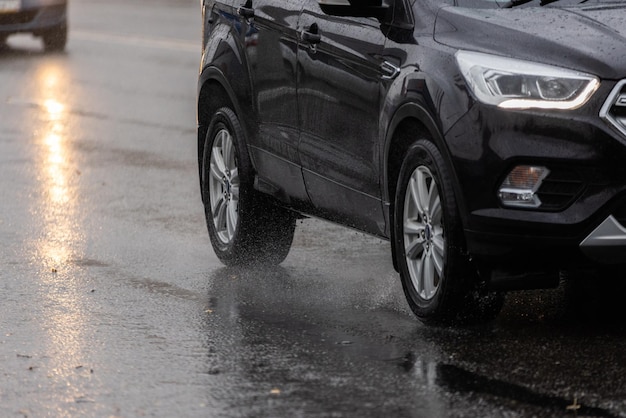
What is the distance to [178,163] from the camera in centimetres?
1295

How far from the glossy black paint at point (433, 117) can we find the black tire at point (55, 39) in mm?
14963

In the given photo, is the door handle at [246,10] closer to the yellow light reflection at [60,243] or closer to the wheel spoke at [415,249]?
the yellow light reflection at [60,243]

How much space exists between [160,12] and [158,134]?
1522cm

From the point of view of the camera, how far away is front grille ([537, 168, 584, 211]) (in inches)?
249

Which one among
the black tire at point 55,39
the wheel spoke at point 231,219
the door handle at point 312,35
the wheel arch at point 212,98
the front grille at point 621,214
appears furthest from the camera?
the black tire at point 55,39

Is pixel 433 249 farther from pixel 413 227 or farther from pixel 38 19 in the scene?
pixel 38 19

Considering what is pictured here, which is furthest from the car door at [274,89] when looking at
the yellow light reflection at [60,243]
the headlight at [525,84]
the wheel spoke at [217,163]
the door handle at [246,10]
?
the headlight at [525,84]

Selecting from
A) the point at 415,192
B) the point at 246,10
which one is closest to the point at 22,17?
the point at 246,10

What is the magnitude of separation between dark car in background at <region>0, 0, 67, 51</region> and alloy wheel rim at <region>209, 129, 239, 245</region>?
561 inches

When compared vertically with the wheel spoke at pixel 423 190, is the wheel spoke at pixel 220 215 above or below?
below

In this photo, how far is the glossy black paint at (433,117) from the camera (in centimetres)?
632

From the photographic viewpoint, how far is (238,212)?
8898 millimetres

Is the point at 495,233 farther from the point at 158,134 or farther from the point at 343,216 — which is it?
the point at 158,134

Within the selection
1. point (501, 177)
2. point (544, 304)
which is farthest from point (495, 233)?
point (544, 304)
